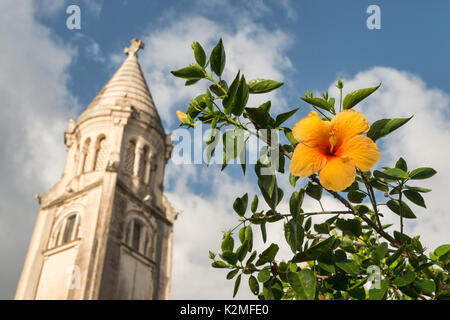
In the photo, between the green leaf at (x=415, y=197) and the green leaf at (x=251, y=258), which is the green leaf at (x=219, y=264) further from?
the green leaf at (x=415, y=197)

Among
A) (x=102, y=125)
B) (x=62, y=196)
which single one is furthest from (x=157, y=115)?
(x=62, y=196)

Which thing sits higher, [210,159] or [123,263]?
[123,263]

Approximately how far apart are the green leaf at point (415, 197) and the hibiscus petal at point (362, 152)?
42 centimetres

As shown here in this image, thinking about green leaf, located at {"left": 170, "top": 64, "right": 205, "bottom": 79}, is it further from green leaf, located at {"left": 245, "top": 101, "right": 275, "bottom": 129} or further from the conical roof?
A: the conical roof

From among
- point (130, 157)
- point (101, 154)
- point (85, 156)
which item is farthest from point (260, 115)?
point (85, 156)

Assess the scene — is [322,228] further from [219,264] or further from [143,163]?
[143,163]

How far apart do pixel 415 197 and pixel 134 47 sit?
3041 cm

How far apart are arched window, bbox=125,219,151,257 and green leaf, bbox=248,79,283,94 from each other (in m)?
18.2

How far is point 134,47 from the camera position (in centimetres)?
2962

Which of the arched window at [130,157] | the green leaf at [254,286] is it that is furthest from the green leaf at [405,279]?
the arched window at [130,157]

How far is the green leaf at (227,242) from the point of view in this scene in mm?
1454
